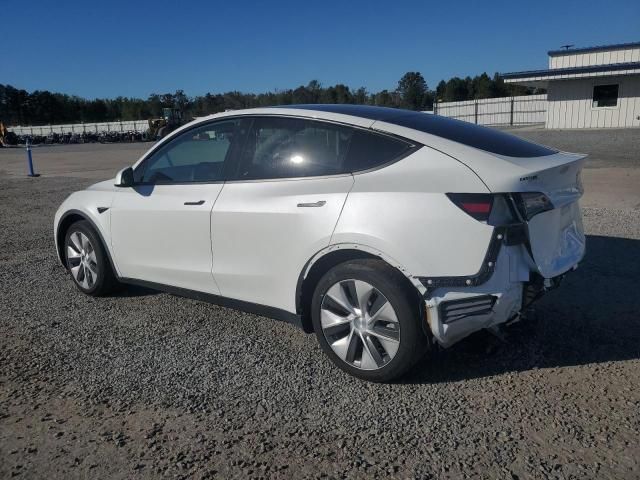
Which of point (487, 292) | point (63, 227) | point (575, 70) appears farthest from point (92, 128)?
point (487, 292)

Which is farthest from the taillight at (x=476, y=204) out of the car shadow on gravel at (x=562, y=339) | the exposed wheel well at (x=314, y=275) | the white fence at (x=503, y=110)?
the white fence at (x=503, y=110)

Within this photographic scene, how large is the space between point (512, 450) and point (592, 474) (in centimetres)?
36

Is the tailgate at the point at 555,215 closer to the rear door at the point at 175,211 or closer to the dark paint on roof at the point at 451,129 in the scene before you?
the dark paint on roof at the point at 451,129

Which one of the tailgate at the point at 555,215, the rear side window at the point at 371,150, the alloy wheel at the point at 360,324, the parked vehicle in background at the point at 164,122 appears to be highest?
the parked vehicle in background at the point at 164,122

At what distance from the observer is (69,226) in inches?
216

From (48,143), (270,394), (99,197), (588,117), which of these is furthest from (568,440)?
(48,143)

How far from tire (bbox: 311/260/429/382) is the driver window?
1.37 m

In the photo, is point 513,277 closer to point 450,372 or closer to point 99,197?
point 450,372

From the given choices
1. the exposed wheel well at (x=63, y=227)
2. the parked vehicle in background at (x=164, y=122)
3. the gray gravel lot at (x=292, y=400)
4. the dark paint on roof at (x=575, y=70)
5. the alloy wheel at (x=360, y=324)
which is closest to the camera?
the gray gravel lot at (x=292, y=400)

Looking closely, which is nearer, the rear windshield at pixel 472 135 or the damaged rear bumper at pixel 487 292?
the damaged rear bumper at pixel 487 292

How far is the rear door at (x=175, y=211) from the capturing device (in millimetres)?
4219

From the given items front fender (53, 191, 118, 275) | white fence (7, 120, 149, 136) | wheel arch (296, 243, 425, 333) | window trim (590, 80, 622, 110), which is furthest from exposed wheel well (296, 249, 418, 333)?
white fence (7, 120, 149, 136)

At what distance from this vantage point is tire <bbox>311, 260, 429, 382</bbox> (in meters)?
3.22

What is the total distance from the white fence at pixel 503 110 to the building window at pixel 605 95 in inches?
465
